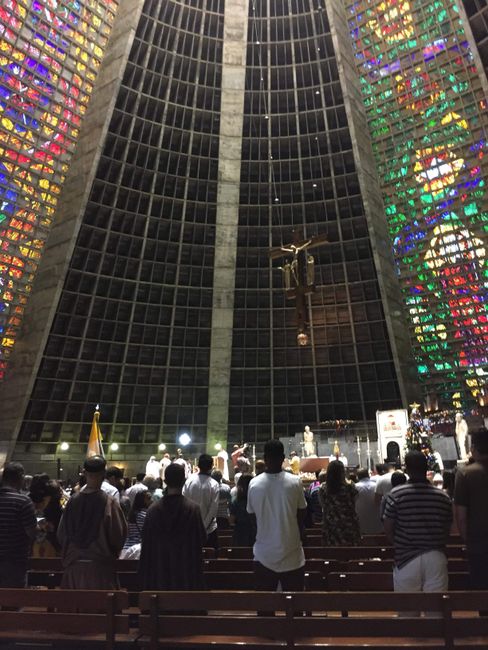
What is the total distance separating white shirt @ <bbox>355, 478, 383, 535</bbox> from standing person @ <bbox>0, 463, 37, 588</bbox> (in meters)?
3.70

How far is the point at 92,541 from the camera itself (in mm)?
3549

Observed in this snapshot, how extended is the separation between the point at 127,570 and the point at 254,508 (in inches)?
55.8

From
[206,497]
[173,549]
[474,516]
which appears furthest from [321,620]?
[206,497]

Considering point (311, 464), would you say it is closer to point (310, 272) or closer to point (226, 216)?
point (310, 272)

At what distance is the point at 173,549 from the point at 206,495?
6.18ft

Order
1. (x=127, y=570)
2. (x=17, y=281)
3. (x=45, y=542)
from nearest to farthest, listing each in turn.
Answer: (x=127, y=570)
(x=45, y=542)
(x=17, y=281)

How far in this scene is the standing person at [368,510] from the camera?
5.97 meters

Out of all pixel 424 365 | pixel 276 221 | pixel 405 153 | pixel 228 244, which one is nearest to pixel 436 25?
pixel 405 153

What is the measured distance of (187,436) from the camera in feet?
83.7

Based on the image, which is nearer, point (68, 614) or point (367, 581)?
point (68, 614)

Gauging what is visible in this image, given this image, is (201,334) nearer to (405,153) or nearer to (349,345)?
(349,345)

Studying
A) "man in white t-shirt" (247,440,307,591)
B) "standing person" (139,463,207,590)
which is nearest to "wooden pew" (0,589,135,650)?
"standing person" (139,463,207,590)

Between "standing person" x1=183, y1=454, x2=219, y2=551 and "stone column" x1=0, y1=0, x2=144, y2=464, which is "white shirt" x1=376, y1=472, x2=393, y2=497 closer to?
"standing person" x1=183, y1=454, x2=219, y2=551

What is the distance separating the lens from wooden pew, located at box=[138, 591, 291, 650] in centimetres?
280
